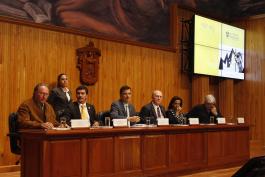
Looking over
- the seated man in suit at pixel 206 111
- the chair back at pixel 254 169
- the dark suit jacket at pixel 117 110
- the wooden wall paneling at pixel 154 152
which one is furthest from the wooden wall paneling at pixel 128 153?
the chair back at pixel 254 169

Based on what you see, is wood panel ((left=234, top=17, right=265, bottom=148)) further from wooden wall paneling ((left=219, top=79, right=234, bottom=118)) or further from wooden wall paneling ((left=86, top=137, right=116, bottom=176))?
wooden wall paneling ((left=86, top=137, right=116, bottom=176))

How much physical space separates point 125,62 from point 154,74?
1.04 m

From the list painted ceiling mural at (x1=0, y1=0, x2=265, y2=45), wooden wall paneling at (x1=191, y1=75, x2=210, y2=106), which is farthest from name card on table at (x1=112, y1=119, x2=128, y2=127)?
wooden wall paneling at (x1=191, y1=75, x2=210, y2=106)

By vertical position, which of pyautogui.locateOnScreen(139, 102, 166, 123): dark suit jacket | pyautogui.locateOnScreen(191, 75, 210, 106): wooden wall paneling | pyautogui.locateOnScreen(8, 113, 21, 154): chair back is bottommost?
pyautogui.locateOnScreen(8, 113, 21, 154): chair back

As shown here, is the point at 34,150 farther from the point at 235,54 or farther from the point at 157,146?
the point at 235,54

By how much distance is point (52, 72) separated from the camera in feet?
24.1

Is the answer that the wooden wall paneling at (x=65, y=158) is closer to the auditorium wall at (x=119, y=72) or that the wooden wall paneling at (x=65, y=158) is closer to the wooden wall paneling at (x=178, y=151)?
the wooden wall paneling at (x=178, y=151)

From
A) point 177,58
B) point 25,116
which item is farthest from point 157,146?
point 177,58

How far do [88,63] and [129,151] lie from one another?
3288 millimetres

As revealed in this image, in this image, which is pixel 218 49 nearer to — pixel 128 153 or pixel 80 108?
pixel 80 108

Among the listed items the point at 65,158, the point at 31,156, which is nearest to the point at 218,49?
the point at 65,158

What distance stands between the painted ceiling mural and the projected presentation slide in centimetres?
64

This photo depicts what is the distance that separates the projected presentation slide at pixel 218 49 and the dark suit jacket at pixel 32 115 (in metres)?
5.61

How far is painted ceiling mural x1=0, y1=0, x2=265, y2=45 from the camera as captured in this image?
706 cm
